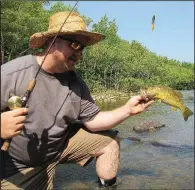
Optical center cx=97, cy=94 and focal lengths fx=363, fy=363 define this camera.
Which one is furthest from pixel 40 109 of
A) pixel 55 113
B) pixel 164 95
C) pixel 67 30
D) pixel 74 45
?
pixel 164 95

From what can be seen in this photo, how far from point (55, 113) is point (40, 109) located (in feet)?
0.66

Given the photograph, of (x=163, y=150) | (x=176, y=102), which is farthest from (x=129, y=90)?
(x=176, y=102)

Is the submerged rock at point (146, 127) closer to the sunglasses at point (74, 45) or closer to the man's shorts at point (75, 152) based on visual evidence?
the man's shorts at point (75, 152)

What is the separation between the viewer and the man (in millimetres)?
3738

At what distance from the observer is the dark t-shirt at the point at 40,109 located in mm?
3631

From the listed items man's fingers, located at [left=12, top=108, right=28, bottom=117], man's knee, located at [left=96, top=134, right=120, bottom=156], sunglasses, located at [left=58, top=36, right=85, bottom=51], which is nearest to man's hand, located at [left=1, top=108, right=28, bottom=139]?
man's fingers, located at [left=12, top=108, right=28, bottom=117]

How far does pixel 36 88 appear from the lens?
3.81 meters

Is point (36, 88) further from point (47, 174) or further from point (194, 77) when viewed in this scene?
point (194, 77)

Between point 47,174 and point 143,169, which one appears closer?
point 47,174

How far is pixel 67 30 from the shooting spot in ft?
12.2

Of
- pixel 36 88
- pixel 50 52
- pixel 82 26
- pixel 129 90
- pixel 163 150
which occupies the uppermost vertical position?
pixel 82 26

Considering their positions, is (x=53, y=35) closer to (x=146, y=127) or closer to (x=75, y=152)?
(x=75, y=152)

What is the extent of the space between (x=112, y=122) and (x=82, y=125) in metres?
0.50

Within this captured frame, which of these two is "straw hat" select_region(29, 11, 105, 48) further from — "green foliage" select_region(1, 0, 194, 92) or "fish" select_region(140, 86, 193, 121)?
"green foliage" select_region(1, 0, 194, 92)
